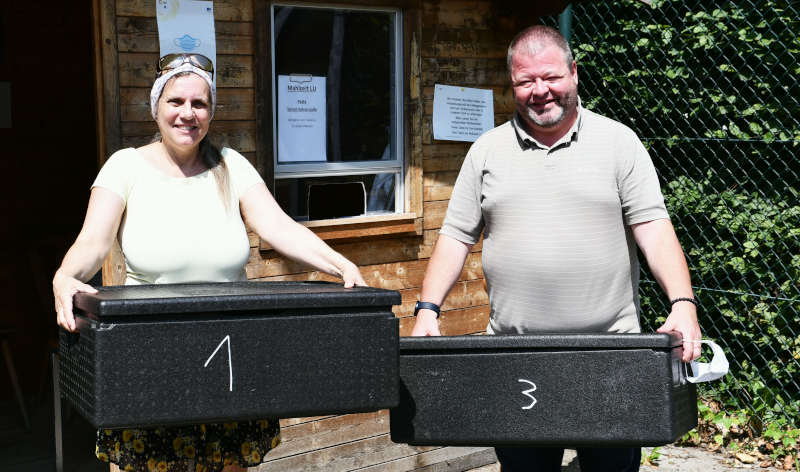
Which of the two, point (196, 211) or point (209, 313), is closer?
point (209, 313)

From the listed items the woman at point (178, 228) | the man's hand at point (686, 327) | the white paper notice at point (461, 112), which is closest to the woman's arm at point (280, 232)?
the woman at point (178, 228)

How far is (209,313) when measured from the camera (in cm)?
217

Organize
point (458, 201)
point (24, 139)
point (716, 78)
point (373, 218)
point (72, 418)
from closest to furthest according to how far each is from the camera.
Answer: point (458, 201) → point (373, 218) → point (716, 78) → point (72, 418) → point (24, 139)

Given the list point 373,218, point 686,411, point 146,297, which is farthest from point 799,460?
point 146,297

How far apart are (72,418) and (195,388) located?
14.7 ft

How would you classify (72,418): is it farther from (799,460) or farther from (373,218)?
(799,460)

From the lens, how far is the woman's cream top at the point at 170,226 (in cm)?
258

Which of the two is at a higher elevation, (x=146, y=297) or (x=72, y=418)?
(x=146, y=297)

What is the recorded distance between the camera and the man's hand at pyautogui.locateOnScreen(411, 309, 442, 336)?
115 inches

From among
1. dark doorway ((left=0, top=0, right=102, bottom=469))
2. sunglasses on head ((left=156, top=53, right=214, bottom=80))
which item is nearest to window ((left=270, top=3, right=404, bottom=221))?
sunglasses on head ((left=156, top=53, right=214, bottom=80))

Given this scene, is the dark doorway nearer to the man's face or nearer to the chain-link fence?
the chain-link fence

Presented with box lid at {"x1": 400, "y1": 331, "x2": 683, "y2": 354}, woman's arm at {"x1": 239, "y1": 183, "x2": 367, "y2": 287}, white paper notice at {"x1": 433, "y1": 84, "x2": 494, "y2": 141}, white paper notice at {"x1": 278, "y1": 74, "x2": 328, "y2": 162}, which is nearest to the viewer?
box lid at {"x1": 400, "y1": 331, "x2": 683, "y2": 354}

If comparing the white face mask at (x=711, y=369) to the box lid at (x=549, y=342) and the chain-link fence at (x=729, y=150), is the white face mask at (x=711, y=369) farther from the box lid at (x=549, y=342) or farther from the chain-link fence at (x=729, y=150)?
the chain-link fence at (x=729, y=150)

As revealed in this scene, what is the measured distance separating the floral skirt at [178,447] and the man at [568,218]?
2.06 feet
